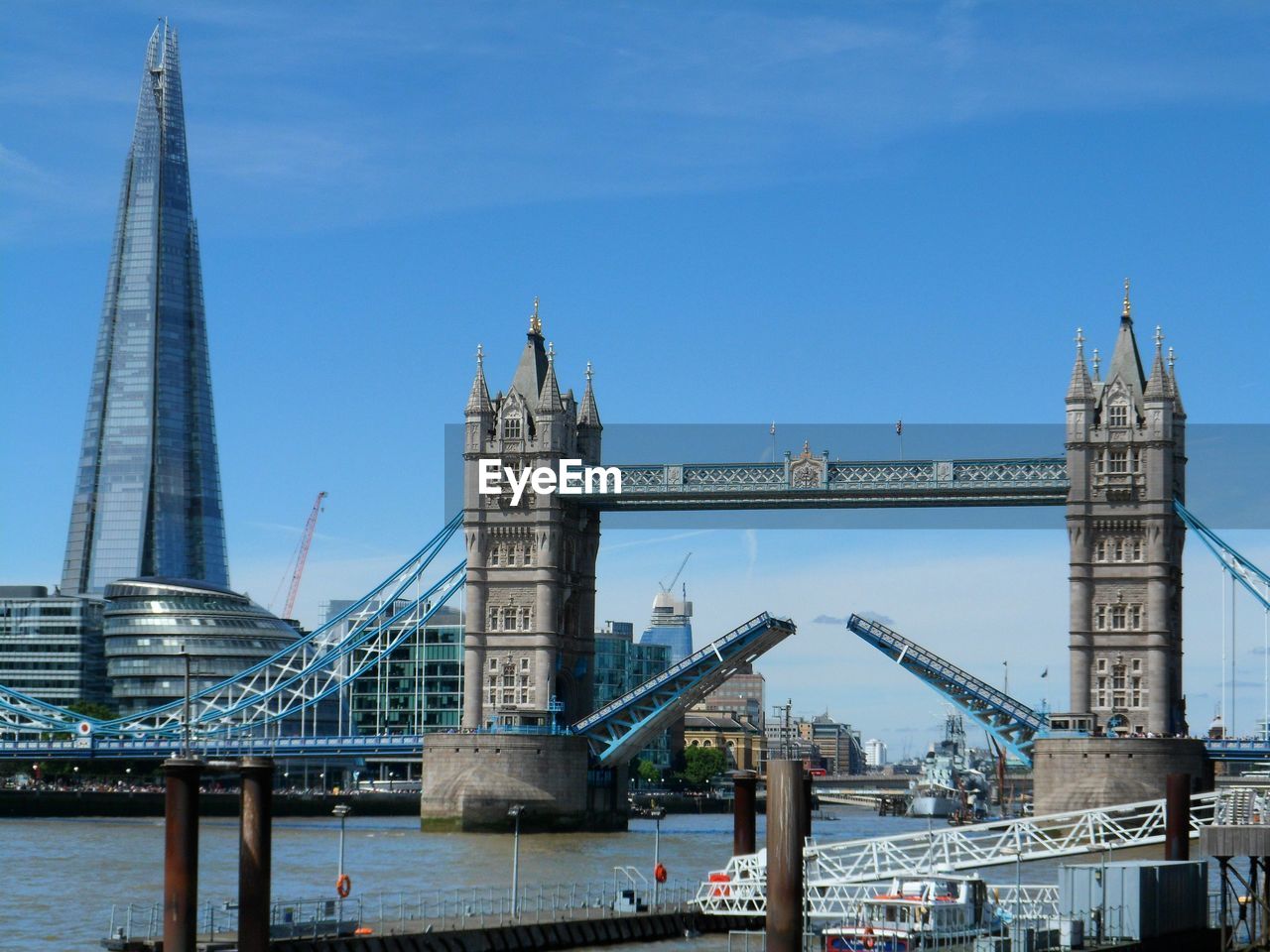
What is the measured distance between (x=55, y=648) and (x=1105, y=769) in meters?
97.9

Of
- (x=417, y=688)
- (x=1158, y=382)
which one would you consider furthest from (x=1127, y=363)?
(x=417, y=688)

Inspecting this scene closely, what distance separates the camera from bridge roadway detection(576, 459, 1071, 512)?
93.9m

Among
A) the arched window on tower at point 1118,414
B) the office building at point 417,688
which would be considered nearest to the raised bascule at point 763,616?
the arched window on tower at point 1118,414

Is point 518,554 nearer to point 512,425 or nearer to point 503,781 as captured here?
point 512,425

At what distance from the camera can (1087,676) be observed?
94062 mm

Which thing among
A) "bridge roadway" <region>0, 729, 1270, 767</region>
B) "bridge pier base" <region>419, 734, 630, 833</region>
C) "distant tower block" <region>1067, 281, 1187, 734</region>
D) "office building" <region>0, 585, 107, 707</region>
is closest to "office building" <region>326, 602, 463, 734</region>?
"office building" <region>0, 585, 107, 707</region>

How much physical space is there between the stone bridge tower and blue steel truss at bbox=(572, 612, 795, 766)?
224cm

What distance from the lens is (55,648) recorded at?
168m

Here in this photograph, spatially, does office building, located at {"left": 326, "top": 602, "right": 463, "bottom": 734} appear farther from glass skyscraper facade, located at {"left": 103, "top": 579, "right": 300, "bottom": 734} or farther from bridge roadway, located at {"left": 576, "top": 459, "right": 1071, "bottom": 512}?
bridge roadway, located at {"left": 576, "top": 459, "right": 1071, "bottom": 512}

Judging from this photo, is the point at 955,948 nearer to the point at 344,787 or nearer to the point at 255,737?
the point at 255,737

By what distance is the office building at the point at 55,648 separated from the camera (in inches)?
6580

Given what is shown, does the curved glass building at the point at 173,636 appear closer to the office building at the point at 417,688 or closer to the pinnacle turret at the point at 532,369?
the office building at the point at 417,688

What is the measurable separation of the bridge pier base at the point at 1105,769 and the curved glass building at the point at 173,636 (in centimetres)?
7470

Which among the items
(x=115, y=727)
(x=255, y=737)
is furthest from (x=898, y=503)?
(x=115, y=727)
